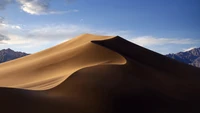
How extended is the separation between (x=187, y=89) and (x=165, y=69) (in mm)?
6498

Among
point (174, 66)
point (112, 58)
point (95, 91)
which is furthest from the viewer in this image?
point (174, 66)

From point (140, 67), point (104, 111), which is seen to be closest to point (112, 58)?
point (140, 67)

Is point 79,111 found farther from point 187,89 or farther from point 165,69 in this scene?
point 165,69

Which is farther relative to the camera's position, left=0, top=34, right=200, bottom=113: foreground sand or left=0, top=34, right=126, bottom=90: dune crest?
left=0, top=34, right=126, bottom=90: dune crest

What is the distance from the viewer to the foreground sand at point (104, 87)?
1547cm

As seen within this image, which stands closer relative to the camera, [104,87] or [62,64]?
[104,87]

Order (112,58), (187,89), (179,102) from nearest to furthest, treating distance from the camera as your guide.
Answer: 1. (179,102)
2. (187,89)
3. (112,58)

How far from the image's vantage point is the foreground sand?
15469mm

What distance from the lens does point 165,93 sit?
22781mm

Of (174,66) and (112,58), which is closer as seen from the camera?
(112,58)

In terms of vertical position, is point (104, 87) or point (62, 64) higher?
point (62, 64)

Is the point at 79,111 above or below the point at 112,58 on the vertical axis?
below

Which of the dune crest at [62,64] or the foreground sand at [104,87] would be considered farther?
the dune crest at [62,64]

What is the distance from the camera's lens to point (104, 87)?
64.2ft
